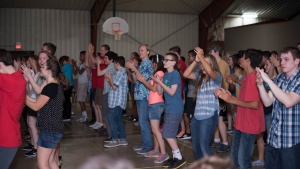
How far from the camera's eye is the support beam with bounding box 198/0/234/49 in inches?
703

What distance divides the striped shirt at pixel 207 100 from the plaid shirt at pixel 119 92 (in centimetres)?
242

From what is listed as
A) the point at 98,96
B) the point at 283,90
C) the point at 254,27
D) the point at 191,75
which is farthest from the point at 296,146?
the point at 254,27

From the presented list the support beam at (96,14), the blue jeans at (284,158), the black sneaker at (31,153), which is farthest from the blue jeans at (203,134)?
the support beam at (96,14)

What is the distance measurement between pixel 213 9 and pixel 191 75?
1343 centimetres

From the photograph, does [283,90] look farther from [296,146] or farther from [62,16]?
[62,16]

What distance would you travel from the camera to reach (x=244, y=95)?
4.66m

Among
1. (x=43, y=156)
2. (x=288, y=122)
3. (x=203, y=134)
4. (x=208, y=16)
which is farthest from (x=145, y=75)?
(x=208, y=16)

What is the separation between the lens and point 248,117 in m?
4.64

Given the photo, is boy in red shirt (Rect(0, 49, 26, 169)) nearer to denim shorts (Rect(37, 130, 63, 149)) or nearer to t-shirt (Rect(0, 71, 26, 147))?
t-shirt (Rect(0, 71, 26, 147))

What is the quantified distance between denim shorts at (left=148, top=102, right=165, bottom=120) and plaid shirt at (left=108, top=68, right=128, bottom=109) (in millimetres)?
1086

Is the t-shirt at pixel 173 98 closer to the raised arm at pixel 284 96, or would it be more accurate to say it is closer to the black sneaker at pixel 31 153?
the raised arm at pixel 284 96

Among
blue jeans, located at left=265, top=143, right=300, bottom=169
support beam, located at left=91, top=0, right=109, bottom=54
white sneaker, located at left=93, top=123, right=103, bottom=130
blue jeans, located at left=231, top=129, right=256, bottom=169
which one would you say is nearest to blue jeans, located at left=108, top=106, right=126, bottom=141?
white sneaker, located at left=93, top=123, right=103, bottom=130

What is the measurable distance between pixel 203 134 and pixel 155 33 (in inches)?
571

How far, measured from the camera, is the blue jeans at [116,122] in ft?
24.2
